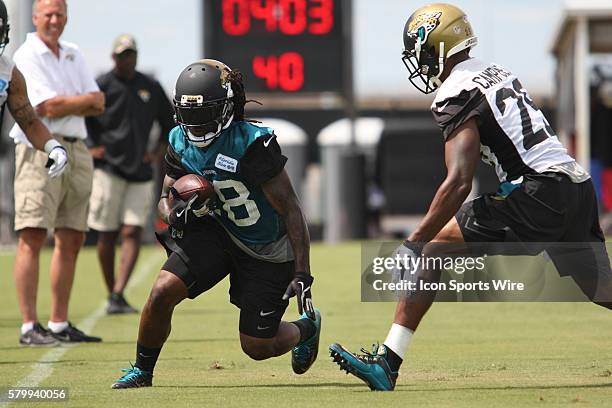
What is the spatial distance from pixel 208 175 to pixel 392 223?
832 inches

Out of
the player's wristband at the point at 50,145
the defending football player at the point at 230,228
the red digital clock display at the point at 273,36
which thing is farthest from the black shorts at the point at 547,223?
the red digital clock display at the point at 273,36

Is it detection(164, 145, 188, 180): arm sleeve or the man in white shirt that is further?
the man in white shirt

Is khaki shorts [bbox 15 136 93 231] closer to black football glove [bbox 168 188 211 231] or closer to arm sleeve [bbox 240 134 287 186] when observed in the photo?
black football glove [bbox 168 188 211 231]

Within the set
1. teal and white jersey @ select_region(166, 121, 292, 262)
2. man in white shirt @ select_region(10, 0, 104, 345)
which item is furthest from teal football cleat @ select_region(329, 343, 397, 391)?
man in white shirt @ select_region(10, 0, 104, 345)

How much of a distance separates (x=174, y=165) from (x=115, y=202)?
4510 mm

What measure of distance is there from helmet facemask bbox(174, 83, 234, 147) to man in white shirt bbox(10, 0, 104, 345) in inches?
96.8

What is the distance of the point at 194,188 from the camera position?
21.0ft

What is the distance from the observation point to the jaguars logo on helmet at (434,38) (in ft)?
21.3

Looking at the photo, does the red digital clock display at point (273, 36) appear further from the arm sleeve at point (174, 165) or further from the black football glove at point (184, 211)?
the black football glove at point (184, 211)

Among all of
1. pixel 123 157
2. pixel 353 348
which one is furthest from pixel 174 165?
pixel 123 157

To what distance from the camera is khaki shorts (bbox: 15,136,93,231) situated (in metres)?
8.66

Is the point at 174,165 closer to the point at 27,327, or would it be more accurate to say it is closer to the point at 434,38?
the point at 434,38

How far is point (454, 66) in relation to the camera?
6.53 meters

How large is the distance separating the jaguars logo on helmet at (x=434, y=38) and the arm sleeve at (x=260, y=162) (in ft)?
2.66
